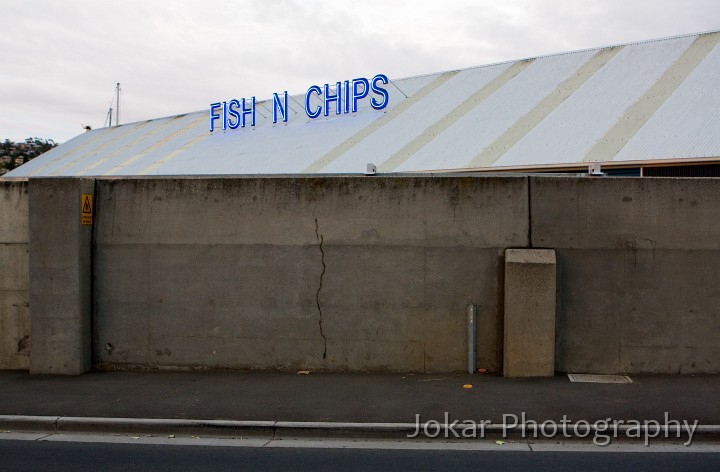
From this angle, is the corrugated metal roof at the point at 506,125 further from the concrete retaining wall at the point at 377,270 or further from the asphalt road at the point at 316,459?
the asphalt road at the point at 316,459

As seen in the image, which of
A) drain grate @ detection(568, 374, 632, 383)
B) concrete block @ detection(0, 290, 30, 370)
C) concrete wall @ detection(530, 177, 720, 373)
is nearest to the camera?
drain grate @ detection(568, 374, 632, 383)

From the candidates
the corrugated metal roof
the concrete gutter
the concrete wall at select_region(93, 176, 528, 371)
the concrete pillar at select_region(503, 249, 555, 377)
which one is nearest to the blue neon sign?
→ the corrugated metal roof

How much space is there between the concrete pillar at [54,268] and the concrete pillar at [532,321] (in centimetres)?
646

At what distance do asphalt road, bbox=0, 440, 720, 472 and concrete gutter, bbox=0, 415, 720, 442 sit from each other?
0.41 m

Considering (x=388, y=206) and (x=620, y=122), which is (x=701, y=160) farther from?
(x=388, y=206)

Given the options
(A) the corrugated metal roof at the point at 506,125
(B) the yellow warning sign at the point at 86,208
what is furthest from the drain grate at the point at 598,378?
(A) the corrugated metal roof at the point at 506,125

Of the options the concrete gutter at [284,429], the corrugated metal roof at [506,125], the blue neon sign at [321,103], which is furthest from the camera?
the blue neon sign at [321,103]

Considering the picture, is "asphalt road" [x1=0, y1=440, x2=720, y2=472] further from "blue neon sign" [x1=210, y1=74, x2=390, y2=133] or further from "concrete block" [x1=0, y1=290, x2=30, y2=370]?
"blue neon sign" [x1=210, y1=74, x2=390, y2=133]

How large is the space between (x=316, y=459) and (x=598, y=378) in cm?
468

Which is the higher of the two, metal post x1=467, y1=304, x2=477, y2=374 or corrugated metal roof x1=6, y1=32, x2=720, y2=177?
corrugated metal roof x1=6, y1=32, x2=720, y2=177

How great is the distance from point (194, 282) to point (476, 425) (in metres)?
5.12

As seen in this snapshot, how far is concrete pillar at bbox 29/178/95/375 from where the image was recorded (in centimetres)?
1012

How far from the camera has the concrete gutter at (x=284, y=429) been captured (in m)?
6.95

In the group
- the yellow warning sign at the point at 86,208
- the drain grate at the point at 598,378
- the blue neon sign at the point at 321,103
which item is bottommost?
the drain grate at the point at 598,378
